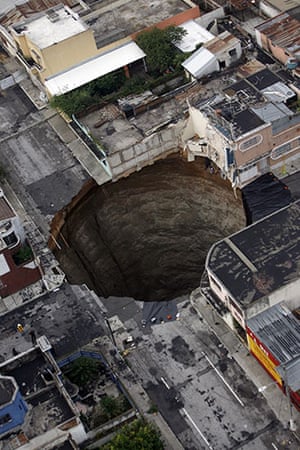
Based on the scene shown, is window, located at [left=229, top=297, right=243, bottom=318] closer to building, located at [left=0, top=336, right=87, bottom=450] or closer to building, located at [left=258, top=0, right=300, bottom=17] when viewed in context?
building, located at [left=0, top=336, right=87, bottom=450]

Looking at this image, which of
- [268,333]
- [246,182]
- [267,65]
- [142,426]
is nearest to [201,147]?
[246,182]

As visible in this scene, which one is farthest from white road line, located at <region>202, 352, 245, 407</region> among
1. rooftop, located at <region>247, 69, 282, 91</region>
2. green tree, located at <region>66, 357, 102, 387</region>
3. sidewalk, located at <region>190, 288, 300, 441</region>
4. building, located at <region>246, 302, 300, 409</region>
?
rooftop, located at <region>247, 69, 282, 91</region>

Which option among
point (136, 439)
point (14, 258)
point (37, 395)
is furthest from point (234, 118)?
point (136, 439)

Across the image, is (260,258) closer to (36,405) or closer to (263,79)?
(36,405)

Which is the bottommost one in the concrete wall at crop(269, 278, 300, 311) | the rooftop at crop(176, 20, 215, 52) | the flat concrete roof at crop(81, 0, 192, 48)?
the concrete wall at crop(269, 278, 300, 311)

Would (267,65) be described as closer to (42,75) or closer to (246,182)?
(246,182)

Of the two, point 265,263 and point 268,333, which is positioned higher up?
Result: point 265,263
